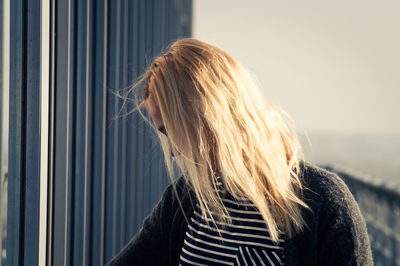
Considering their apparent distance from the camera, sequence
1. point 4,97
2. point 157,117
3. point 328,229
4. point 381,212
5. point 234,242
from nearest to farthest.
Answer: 1. point 4,97
2. point 328,229
3. point 234,242
4. point 157,117
5. point 381,212

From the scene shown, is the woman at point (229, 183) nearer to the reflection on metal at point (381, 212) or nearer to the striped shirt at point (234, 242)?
the striped shirt at point (234, 242)

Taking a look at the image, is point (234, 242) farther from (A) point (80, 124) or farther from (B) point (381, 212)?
(B) point (381, 212)

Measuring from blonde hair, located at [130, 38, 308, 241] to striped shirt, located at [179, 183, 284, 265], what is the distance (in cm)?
3

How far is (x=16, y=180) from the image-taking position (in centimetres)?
100

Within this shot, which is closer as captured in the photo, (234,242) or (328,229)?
(328,229)

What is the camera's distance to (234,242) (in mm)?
1172

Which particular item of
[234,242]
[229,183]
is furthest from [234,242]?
[229,183]

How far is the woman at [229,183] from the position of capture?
3.59 feet

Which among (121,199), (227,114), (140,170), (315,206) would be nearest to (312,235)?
(315,206)

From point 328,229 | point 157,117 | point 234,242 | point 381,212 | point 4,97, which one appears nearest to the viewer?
point 4,97

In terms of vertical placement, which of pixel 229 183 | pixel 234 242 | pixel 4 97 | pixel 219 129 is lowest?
pixel 234 242

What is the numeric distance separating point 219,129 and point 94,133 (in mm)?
599

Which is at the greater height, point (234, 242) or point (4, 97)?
point (4, 97)

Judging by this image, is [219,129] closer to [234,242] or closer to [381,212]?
[234,242]
